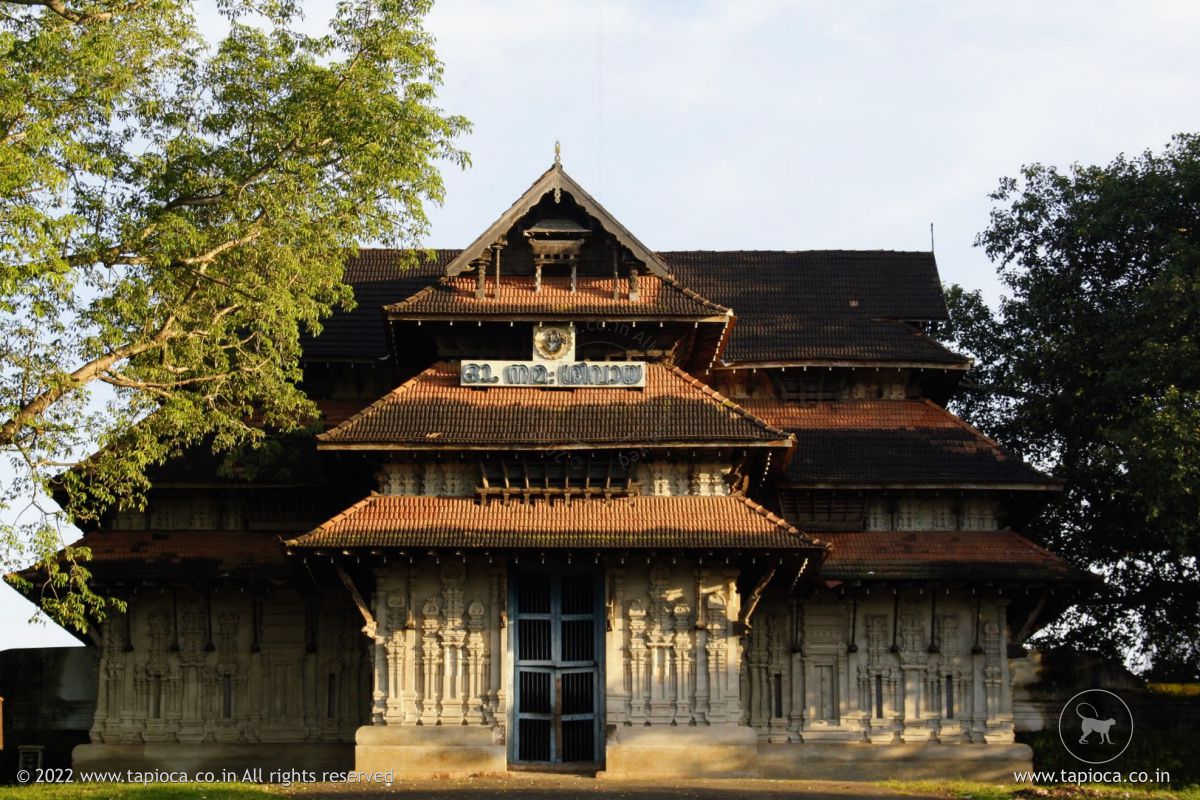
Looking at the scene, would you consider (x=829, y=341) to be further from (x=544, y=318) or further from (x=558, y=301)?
(x=544, y=318)

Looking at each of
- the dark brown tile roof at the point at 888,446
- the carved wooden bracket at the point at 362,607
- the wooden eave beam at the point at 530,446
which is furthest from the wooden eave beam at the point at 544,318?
the carved wooden bracket at the point at 362,607

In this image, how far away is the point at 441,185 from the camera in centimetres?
3084

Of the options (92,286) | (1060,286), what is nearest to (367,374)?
(92,286)

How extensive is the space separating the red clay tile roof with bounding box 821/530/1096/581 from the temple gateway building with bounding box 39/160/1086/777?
81 millimetres

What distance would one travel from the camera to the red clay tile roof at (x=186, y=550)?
1286 inches

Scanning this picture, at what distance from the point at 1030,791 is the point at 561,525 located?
925 cm

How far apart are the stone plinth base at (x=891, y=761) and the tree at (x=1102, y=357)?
641 cm

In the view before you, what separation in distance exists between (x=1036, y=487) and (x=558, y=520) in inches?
396

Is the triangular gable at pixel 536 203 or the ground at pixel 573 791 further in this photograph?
the triangular gable at pixel 536 203

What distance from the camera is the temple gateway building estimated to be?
98.3 feet

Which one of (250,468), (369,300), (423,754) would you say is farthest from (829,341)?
(423,754)

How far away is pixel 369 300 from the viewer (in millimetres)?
38500
